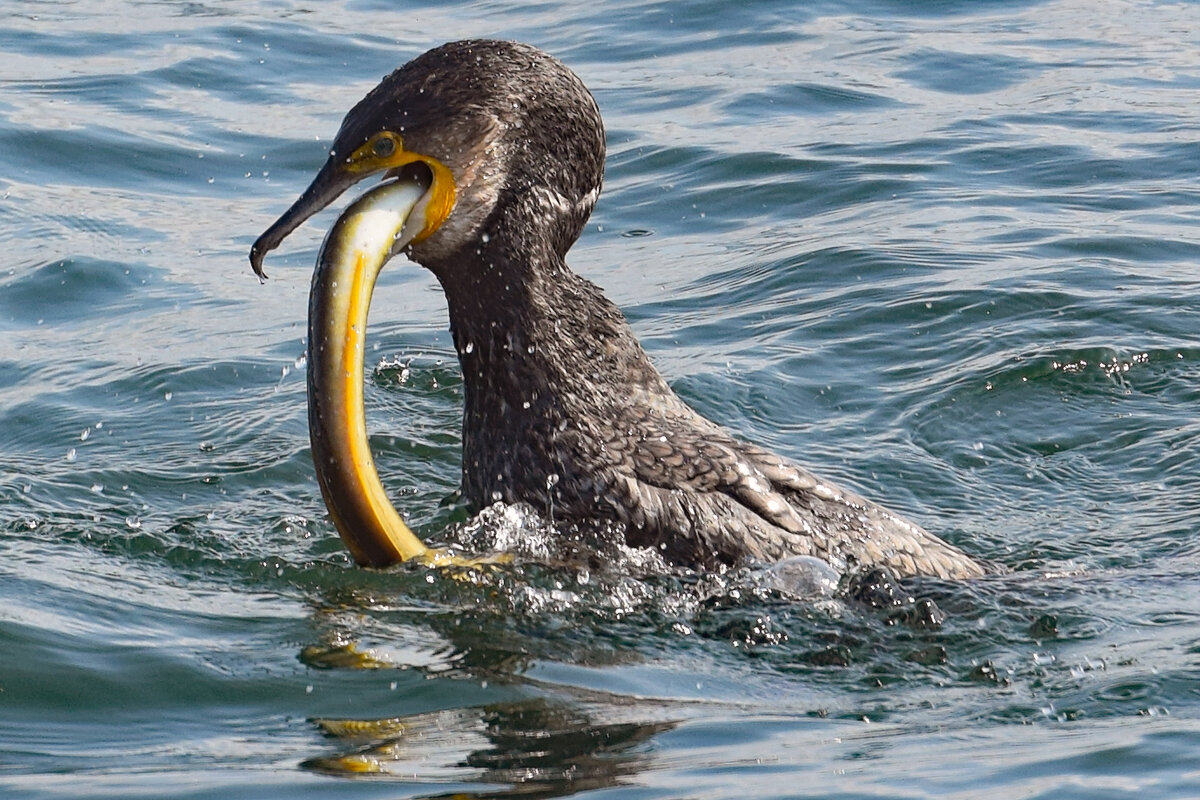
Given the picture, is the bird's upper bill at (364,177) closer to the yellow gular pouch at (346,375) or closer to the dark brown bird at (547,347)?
the dark brown bird at (547,347)

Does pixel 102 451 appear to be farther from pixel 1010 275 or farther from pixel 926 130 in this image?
pixel 926 130

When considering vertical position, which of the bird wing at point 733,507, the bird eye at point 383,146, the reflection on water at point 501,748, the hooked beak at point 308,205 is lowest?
the reflection on water at point 501,748

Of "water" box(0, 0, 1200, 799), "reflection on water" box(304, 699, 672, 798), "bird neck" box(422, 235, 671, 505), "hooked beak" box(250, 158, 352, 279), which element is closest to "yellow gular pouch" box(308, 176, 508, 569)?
"hooked beak" box(250, 158, 352, 279)

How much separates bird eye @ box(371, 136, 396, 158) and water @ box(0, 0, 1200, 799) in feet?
3.54

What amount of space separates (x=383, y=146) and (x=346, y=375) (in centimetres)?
67

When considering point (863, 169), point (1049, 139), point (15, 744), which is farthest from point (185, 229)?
point (15, 744)

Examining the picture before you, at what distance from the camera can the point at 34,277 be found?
8.62 m

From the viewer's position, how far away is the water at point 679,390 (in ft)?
13.8

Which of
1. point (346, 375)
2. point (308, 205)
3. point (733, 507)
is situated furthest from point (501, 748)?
point (308, 205)

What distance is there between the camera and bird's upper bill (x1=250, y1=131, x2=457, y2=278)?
482 centimetres

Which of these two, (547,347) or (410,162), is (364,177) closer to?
(410,162)

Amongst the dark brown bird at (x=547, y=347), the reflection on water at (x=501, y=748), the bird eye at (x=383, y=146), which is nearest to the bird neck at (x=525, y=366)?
the dark brown bird at (x=547, y=347)

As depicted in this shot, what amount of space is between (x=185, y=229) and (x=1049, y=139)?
4.80 metres

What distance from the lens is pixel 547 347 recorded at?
5.16 metres
